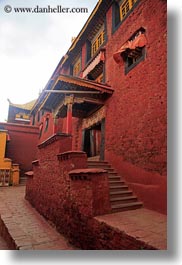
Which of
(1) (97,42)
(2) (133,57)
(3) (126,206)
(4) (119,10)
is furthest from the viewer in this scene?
(1) (97,42)

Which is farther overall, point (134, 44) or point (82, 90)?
point (82, 90)

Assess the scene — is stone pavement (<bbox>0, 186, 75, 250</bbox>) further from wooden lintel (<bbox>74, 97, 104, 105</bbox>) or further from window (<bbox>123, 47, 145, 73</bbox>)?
window (<bbox>123, 47, 145, 73</bbox>)

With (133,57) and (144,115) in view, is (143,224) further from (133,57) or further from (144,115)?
(133,57)

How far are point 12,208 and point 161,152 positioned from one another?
5.30 meters

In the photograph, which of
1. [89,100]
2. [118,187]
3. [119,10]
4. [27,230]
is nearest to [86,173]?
[118,187]

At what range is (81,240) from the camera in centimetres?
359

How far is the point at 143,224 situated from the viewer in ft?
10.3

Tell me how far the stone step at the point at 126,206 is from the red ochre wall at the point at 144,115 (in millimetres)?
184

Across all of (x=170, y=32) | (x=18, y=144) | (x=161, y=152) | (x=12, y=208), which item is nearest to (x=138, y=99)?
(x=161, y=152)

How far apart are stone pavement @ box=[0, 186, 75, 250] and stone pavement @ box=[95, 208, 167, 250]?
1.17 metres

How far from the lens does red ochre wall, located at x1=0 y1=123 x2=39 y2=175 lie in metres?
13.5

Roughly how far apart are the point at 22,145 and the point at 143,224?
12312 mm

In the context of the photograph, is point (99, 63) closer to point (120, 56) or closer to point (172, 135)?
point (120, 56)

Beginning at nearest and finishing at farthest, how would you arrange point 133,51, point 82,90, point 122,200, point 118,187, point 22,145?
point 122,200
point 118,187
point 133,51
point 82,90
point 22,145
